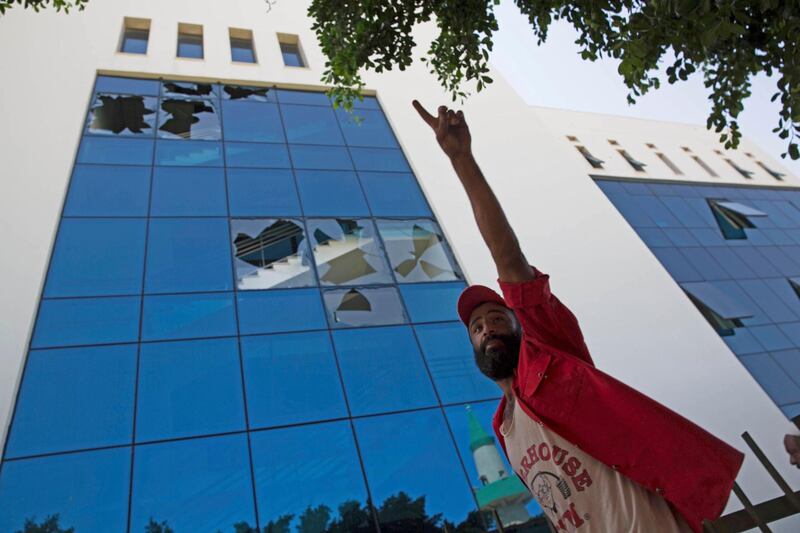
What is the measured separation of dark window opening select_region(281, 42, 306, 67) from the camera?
1367cm

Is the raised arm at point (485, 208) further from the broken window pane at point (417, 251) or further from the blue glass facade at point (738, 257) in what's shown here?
Result: the blue glass facade at point (738, 257)

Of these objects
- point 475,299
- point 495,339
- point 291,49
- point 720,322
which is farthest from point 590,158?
point 495,339

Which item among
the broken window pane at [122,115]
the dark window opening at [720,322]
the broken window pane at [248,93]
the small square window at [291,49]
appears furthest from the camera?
the small square window at [291,49]

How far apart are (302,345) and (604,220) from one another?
290 inches

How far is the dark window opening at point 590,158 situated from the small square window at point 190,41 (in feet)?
45.1

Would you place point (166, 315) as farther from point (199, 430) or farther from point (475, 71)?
point (475, 71)

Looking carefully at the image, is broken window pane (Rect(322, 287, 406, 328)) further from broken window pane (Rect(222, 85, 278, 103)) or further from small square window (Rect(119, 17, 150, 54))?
small square window (Rect(119, 17, 150, 54))

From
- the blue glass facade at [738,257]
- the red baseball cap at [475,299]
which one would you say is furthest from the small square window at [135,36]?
the blue glass facade at [738,257]

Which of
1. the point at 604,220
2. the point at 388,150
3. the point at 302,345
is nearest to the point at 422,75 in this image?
the point at 388,150

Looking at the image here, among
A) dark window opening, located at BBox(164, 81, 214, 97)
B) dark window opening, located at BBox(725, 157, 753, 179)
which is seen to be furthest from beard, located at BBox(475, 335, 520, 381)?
dark window opening, located at BBox(725, 157, 753, 179)

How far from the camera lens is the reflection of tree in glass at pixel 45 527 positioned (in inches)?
210

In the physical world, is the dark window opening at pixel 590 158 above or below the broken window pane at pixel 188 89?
above

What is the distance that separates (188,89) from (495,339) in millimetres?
11016

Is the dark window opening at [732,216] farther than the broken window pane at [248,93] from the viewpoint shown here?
Yes
